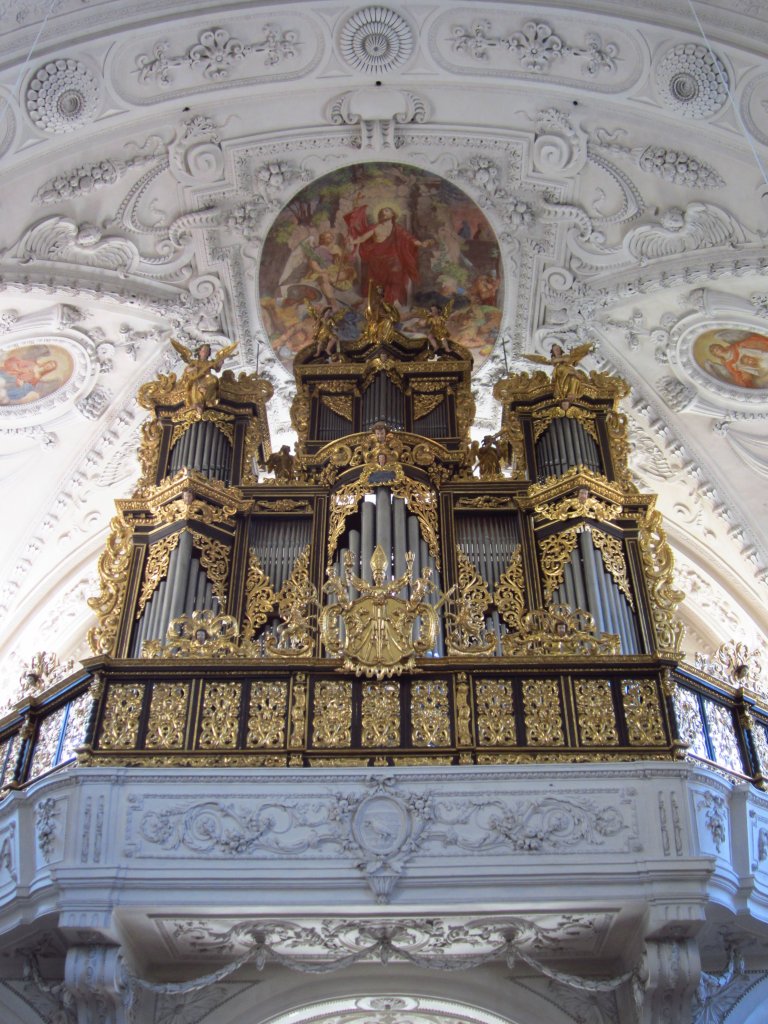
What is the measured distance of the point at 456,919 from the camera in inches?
354

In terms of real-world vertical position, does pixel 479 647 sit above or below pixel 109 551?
below

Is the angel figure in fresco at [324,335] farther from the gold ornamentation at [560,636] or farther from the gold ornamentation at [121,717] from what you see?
the gold ornamentation at [121,717]

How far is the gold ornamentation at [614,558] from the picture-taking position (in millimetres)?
11328

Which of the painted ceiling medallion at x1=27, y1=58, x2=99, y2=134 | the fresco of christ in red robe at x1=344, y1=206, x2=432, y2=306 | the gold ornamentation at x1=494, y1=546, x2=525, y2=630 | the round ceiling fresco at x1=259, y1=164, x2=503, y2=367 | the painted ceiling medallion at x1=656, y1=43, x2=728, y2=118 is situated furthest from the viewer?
the fresco of christ in red robe at x1=344, y1=206, x2=432, y2=306

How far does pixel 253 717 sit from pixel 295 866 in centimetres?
147

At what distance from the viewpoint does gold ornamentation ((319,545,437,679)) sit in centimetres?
1001

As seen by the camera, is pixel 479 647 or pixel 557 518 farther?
pixel 557 518

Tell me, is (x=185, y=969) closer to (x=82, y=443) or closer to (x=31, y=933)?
(x=31, y=933)

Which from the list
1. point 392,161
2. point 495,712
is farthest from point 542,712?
point 392,161

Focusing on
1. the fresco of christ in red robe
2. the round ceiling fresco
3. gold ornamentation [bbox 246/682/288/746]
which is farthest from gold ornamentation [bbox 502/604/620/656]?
the fresco of christ in red robe

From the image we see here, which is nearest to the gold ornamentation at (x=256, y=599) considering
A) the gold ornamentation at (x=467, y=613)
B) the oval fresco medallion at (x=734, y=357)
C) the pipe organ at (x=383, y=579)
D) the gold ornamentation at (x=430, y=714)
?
the pipe organ at (x=383, y=579)

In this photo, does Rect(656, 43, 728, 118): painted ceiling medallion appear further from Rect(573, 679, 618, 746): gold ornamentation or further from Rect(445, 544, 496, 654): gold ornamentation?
Rect(573, 679, 618, 746): gold ornamentation

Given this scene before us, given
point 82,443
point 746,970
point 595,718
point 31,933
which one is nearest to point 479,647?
point 595,718

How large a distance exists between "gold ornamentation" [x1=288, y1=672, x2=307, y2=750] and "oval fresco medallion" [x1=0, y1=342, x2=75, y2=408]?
308 inches
